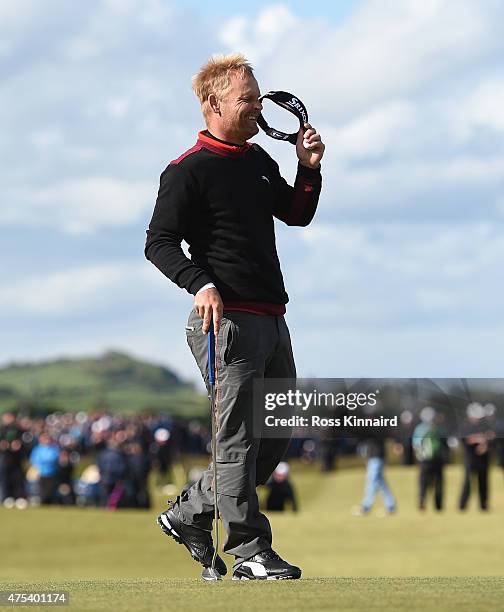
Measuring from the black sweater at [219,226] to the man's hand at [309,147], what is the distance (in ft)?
0.88

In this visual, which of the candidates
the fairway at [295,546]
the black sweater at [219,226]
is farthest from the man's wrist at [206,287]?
the fairway at [295,546]

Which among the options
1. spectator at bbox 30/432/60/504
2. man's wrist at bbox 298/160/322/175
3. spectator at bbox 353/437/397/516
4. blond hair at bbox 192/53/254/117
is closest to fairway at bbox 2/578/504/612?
man's wrist at bbox 298/160/322/175

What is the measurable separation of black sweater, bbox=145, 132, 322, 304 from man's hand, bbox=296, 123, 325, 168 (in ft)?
0.88

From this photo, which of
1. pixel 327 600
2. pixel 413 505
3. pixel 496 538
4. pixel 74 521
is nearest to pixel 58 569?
pixel 74 521

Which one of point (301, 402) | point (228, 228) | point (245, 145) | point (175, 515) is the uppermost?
point (245, 145)

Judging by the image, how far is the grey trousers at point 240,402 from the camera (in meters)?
5.96

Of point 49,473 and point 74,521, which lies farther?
point 49,473

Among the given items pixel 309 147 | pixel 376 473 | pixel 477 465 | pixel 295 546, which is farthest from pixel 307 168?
pixel 376 473

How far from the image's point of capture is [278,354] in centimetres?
616

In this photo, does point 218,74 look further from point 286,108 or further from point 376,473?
point 376,473

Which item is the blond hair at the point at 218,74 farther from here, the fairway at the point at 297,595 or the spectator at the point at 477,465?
the spectator at the point at 477,465

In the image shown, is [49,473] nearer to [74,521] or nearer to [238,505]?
[74,521]

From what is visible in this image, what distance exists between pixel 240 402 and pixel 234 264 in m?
0.64

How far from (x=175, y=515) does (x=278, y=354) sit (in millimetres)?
981
